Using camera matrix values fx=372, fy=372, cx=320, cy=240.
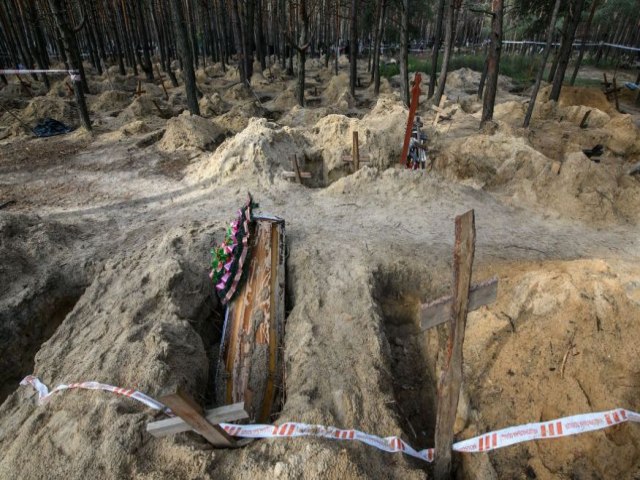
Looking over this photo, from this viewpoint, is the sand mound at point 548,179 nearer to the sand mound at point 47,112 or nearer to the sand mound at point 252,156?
the sand mound at point 252,156

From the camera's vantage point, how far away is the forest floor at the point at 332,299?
3207mm

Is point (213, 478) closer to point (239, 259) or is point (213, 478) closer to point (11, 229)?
point (239, 259)

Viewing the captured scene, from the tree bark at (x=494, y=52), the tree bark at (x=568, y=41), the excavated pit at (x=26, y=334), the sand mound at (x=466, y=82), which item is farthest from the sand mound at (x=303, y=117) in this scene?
the sand mound at (x=466, y=82)

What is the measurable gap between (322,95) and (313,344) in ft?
63.3

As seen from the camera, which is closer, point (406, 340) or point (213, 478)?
point (213, 478)

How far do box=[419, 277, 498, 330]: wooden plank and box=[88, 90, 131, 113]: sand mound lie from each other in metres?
18.9

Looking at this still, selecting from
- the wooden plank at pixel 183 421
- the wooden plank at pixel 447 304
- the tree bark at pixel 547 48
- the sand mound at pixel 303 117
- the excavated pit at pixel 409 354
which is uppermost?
the tree bark at pixel 547 48

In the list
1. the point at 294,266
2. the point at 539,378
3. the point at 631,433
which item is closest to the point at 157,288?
the point at 294,266

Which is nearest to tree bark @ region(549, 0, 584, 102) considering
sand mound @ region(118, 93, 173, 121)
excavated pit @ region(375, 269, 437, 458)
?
excavated pit @ region(375, 269, 437, 458)

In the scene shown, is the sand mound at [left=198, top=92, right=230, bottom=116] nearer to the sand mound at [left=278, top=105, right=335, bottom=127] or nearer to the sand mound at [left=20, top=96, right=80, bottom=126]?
the sand mound at [left=278, top=105, right=335, bottom=127]

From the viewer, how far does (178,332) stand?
4.40 metres

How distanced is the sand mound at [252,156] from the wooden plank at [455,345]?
7.22 meters

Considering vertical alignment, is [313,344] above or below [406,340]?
above

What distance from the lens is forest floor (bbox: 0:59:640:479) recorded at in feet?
10.5
